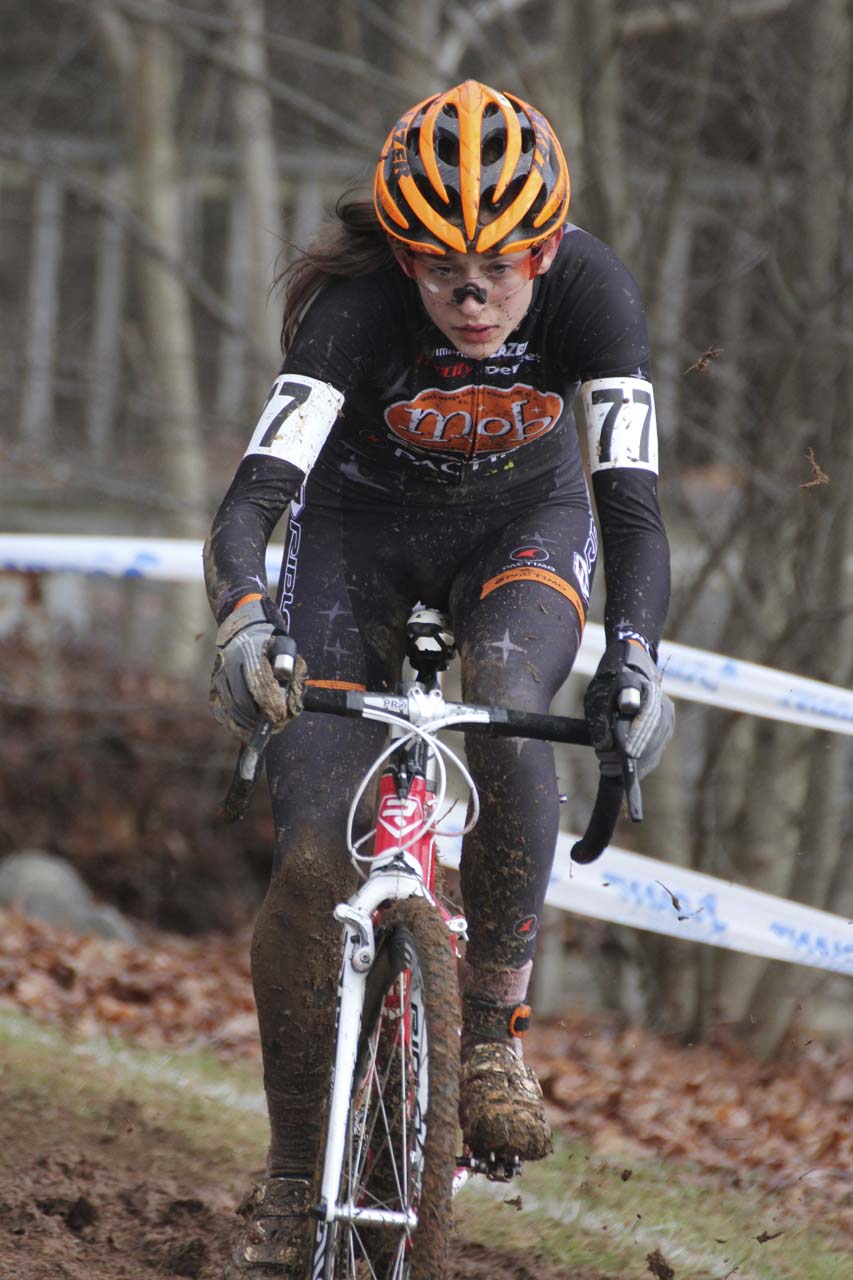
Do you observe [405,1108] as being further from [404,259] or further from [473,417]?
[404,259]

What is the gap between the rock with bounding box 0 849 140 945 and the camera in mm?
8672

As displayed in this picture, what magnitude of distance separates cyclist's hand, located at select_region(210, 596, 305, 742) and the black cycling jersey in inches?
7.7

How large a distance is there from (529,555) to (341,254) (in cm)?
84

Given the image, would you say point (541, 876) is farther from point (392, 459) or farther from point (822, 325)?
point (822, 325)

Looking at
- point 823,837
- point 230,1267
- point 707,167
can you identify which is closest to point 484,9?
point 707,167

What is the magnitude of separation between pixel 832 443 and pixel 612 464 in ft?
12.5

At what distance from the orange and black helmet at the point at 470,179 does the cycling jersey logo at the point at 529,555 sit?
741 millimetres

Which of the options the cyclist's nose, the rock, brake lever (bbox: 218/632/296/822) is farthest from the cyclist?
the rock

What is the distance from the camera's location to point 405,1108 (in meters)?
3.17

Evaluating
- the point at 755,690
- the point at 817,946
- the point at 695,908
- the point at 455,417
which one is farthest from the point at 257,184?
the point at 455,417

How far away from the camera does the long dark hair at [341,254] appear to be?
Result: 3791 millimetres

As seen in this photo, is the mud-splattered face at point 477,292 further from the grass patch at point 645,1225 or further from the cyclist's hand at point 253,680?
the grass patch at point 645,1225

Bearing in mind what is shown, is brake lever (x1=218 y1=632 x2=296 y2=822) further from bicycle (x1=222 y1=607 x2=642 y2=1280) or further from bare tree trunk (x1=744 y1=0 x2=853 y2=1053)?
bare tree trunk (x1=744 y1=0 x2=853 y2=1053)

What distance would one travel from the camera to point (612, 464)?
12.1ft
